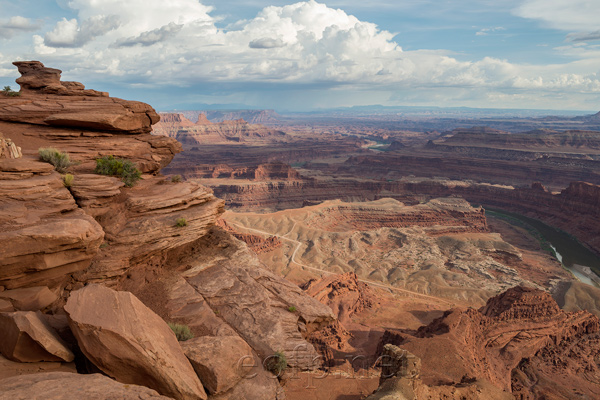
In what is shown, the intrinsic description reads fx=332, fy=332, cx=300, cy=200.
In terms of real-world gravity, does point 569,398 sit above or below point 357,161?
below

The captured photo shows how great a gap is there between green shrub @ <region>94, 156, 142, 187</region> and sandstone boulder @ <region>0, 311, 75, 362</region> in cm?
802

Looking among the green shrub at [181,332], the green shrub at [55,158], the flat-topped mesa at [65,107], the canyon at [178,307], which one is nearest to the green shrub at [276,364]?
the canyon at [178,307]

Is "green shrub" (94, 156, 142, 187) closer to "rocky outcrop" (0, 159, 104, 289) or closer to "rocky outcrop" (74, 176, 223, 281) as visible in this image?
"rocky outcrop" (74, 176, 223, 281)

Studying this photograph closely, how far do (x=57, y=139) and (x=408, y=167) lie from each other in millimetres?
137849

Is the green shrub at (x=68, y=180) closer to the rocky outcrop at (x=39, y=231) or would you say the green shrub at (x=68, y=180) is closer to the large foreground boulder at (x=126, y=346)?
the rocky outcrop at (x=39, y=231)

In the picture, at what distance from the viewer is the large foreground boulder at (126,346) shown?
726 centimetres

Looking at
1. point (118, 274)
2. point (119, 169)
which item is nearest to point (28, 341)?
point (118, 274)

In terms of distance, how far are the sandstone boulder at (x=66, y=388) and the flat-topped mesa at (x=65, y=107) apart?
13.0 meters

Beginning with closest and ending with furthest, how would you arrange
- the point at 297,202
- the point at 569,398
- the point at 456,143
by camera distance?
the point at 569,398 → the point at 297,202 → the point at 456,143

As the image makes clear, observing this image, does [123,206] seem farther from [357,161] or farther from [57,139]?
[357,161]

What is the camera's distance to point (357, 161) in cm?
15488

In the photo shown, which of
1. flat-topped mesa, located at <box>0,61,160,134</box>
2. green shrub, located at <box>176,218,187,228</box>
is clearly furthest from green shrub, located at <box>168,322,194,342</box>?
flat-topped mesa, located at <box>0,61,160,134</box>

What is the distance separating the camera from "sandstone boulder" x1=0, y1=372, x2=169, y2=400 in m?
5.75

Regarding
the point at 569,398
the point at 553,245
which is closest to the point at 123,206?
the point at 569,398
